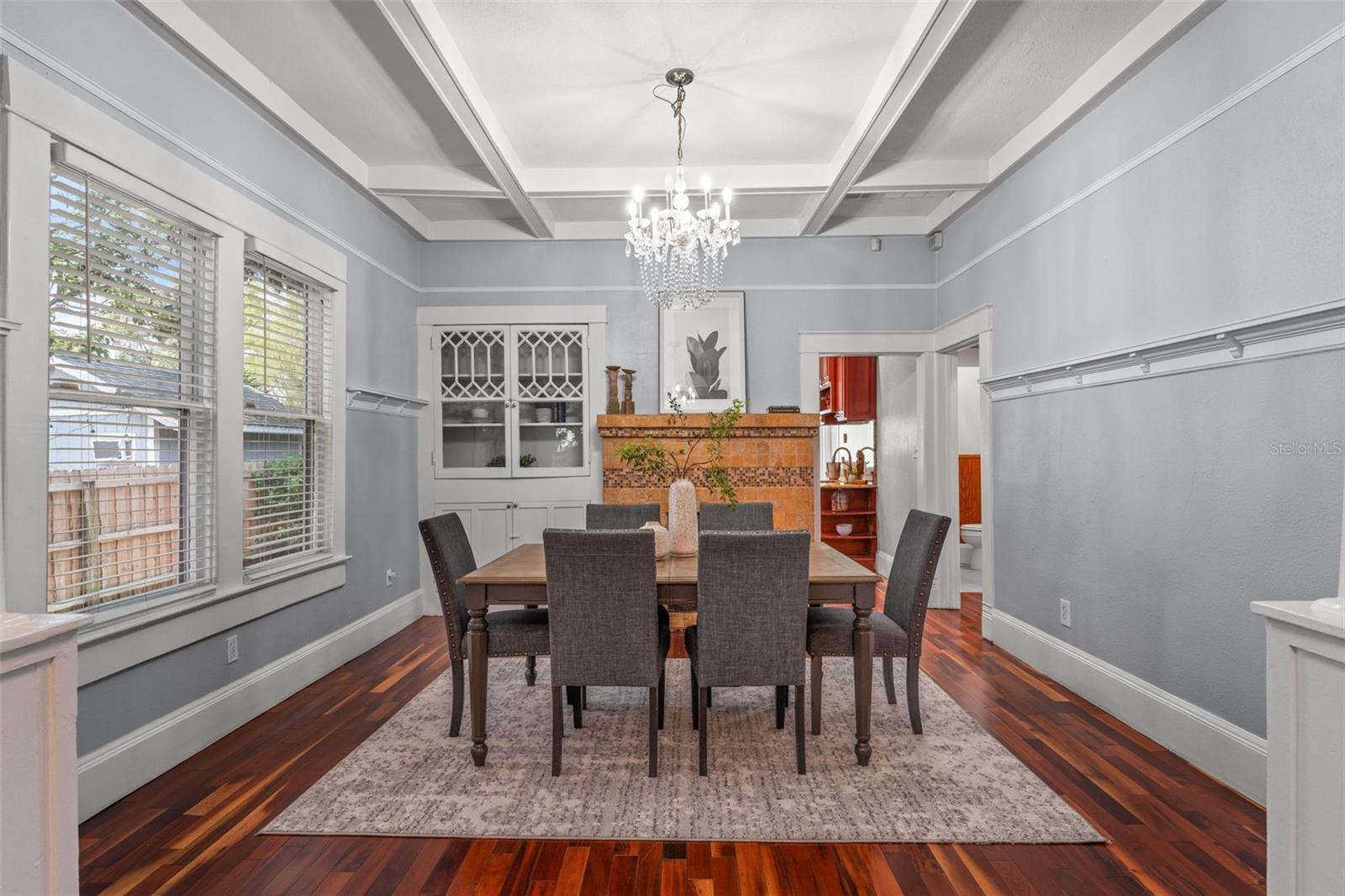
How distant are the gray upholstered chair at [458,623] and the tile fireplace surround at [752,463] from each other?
2.09m

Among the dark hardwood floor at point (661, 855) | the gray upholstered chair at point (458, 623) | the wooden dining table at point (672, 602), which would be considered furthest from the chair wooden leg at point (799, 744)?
the gray upholstered chair at point (458, 623)

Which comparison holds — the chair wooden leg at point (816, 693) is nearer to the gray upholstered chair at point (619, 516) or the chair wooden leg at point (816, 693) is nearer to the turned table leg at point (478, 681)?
the turned table leg at point (478, 681)

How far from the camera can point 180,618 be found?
8.82 feet

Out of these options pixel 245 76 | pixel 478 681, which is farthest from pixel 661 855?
pixel 245 76

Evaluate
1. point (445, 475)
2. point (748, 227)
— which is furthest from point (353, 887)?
point (748, 227)

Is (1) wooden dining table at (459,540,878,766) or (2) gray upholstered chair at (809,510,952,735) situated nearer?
(1) wooden dining table at (459,540,878,766)

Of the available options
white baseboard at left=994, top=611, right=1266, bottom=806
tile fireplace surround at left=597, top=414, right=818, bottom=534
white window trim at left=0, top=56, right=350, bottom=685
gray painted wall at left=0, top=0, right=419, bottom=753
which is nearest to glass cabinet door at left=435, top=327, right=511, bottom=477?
gray painted wall at left=0, top=0, right=419, bottom=753

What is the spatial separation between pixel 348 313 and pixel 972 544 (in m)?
5.74

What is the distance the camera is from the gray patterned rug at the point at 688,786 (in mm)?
2193

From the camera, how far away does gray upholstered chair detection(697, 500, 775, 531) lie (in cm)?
369

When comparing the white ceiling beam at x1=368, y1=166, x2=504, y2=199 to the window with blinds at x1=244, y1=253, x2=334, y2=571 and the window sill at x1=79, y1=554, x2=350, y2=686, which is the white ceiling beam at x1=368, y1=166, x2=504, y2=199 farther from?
the window sill at x1=79, y1=554, x2=350, y2=686

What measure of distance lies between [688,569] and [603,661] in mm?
Answer: 523

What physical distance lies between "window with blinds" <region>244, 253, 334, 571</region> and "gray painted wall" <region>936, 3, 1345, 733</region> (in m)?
3.94

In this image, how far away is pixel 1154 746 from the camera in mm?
2797
